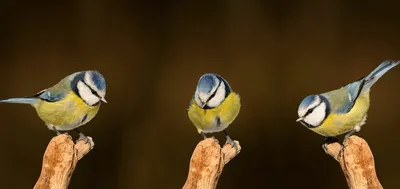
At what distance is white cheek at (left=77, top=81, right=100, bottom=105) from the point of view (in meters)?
1.65

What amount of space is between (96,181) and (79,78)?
0.79 meters

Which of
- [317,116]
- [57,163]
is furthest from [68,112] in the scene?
[317,116]

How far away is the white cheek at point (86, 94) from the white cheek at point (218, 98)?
0.23 m

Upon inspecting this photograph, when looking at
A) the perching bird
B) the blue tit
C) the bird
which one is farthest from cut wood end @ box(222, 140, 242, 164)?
the perching bird

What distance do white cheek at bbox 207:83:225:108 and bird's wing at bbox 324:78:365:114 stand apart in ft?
0.71

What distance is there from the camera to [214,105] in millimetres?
1637

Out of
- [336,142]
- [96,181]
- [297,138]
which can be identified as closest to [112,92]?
[96,181]

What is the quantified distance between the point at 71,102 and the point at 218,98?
12.3 inches

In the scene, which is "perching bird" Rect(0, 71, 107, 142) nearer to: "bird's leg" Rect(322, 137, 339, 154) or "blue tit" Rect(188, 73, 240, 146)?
"blue tit" Rect(188, 73, 240, 146)

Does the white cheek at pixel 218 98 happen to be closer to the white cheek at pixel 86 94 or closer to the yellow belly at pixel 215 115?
the yellow belly at pixel 215 115

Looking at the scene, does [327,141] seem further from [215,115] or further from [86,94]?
[86,94]

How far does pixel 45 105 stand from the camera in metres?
1.74

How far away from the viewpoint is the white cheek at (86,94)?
5.41ft

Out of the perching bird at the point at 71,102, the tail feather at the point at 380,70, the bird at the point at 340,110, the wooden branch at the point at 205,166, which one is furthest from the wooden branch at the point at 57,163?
the tail feather at the point at 380,70
